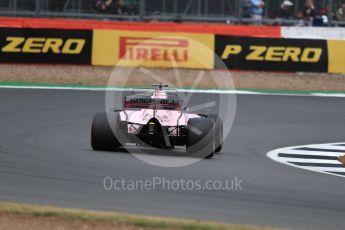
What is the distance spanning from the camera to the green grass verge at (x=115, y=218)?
28.8 ft

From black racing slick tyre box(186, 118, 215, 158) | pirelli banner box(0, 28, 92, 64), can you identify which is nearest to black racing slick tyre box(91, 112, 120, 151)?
black racing slick tyre box(186, 118, 215, 158)

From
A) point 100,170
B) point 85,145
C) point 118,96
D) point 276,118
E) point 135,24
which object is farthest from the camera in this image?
point 135,24

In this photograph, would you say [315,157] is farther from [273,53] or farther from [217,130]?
[273,53]

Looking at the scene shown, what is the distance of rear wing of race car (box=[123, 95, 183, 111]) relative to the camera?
1366 centimetres

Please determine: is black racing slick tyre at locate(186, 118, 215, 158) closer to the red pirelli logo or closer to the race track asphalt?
the race track asphalt

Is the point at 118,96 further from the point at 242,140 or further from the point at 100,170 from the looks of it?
the point at 100,170

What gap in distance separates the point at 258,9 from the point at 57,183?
18551mm

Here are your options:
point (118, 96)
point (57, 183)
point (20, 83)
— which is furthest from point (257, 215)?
point (20, 83)

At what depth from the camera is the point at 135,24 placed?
1029 inches

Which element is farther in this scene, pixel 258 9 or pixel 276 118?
pixel 258 9

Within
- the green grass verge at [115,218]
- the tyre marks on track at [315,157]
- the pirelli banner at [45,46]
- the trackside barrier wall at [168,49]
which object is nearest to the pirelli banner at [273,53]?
the trackside barrier wall at [168,49]

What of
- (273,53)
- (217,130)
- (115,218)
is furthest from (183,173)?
(273,53)

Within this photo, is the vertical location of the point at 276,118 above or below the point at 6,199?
below

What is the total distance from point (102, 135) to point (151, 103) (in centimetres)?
86
